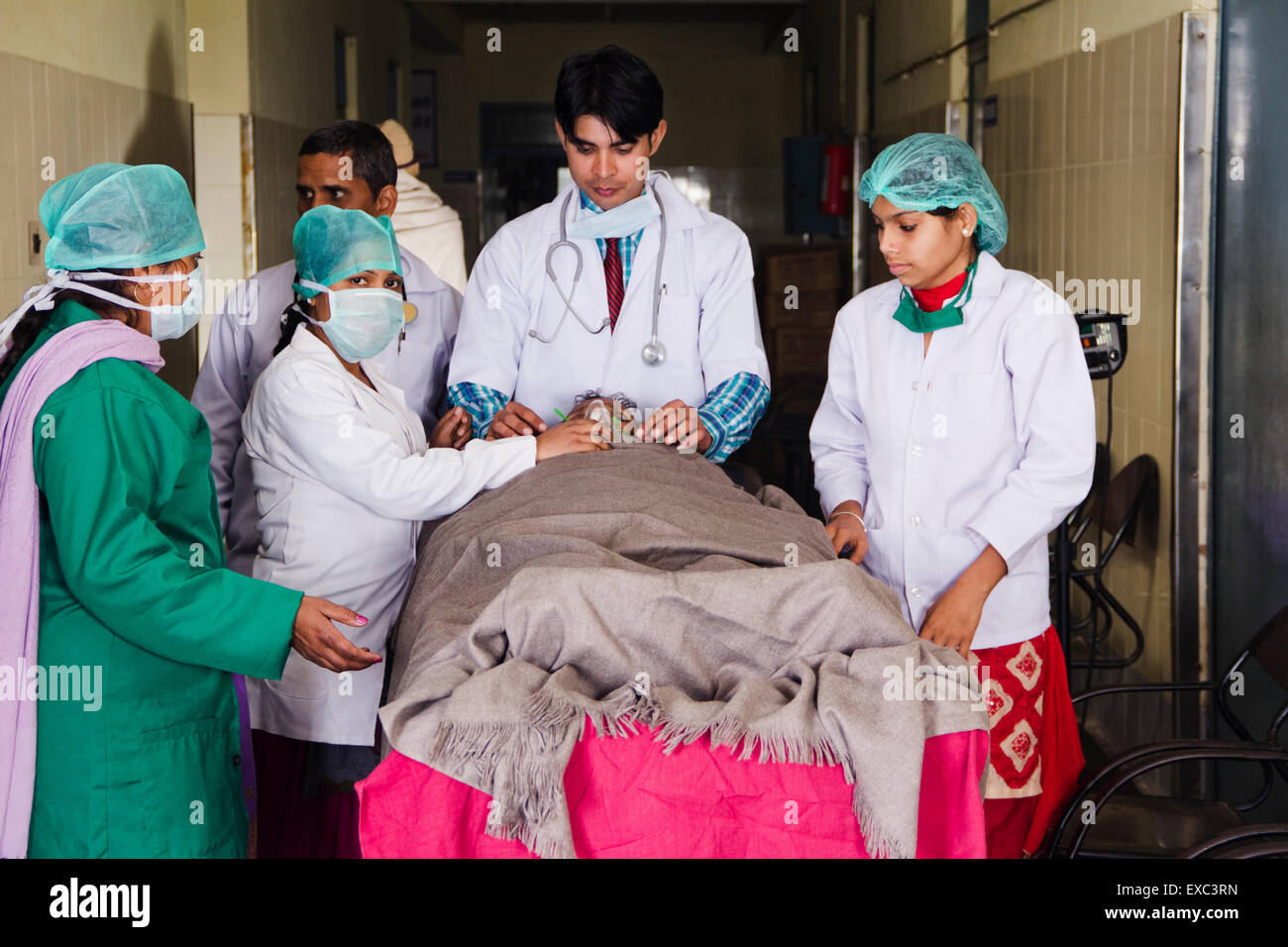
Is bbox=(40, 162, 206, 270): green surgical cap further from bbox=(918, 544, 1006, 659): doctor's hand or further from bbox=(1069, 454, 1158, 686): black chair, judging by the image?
bbox=(1069, 454, 1158, 686): black chair

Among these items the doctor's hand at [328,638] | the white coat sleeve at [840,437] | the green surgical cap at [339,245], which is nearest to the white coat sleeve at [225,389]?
the green surgical cap at [339,245]

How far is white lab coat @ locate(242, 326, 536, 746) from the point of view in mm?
1860

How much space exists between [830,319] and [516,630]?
594 cm

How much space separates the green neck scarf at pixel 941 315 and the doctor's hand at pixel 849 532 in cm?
33

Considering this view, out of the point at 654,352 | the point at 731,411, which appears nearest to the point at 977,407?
the point at 731,411

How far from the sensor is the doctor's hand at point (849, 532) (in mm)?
2064

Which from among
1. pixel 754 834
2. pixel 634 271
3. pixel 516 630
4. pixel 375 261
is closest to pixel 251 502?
pixel 375 261

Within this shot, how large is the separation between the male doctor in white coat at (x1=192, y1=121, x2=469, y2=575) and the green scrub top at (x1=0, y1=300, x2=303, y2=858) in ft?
2.18

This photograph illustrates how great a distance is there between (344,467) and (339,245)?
0.36 meters

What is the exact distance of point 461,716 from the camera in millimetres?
1326

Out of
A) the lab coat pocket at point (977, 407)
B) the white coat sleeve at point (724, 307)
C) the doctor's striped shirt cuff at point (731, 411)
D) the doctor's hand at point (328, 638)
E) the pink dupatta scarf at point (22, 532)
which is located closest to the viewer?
the pink dupatta scarf at point (22, 532)

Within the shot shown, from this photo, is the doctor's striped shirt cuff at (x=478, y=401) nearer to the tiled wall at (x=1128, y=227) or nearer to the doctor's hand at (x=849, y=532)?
the doctor's hand at (x=849, y=532)

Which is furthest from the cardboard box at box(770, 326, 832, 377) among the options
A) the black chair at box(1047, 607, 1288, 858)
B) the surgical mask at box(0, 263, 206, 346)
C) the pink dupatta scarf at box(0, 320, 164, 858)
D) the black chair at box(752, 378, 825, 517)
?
the pink dupatta scarf at box(0, 320, 164, 858)

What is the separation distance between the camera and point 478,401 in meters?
2.21
